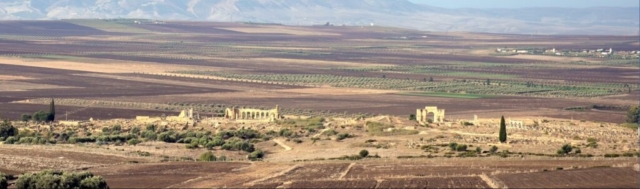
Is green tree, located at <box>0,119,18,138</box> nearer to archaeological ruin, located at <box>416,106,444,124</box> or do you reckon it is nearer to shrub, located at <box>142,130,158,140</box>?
shrub, located at <box>142,130,158,140</box>

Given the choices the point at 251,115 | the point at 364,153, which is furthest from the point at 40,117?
the point at 364,153

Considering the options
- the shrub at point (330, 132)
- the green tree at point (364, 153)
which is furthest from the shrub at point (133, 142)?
the green tree at point (364, 153)

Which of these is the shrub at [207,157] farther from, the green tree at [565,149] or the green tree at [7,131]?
the green tree at [565,149]

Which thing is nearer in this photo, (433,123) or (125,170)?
(125,170)

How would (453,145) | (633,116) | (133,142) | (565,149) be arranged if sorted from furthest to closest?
(633,116) → (133,142) → (453,145) → (565,149)

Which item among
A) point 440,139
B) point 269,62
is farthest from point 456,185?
point 269,62

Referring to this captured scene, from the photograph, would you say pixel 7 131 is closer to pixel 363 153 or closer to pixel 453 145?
pixel 363 153

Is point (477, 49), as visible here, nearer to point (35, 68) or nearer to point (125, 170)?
point (35, 68)

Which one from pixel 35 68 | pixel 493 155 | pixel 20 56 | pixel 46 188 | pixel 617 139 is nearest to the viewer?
pixel 46 188
